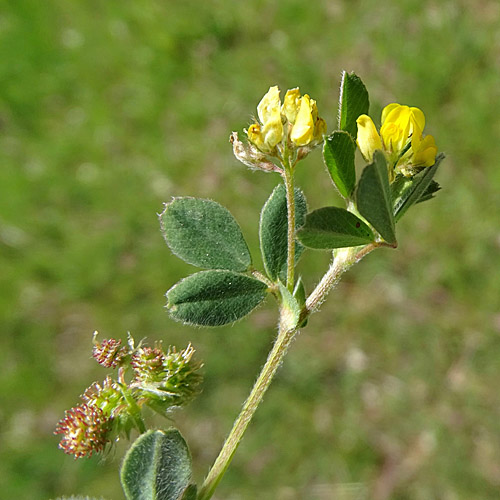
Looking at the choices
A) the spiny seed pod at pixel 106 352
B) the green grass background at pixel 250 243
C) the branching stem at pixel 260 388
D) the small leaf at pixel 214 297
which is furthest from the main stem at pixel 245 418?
the green grass background at pixel 250 243

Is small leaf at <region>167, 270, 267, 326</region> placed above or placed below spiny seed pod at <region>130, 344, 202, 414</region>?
above

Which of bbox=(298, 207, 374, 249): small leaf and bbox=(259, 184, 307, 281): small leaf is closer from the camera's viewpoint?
bbox=(298, 207, 374, 249): small leaf

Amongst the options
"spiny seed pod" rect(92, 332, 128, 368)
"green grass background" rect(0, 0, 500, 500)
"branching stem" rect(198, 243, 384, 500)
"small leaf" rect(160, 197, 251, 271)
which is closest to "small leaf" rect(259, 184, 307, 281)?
"small leaf" rect(160, 197, 251, 271)

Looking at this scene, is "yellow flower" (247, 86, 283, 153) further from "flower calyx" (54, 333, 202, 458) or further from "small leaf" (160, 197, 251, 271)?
"flower calyx" (54, 333, 202, 458)

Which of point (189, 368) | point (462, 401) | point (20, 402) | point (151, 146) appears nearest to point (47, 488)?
point (20, 402)

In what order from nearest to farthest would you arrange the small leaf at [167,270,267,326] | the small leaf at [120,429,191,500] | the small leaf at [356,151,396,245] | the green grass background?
1. the small leaf at [356,151,396,245]
2. the small leaf at [120,429,191,500]
3. the small leaf at [167,270,267,326]
4. the green grass background

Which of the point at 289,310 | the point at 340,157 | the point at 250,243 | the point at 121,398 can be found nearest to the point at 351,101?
the point at 340,157

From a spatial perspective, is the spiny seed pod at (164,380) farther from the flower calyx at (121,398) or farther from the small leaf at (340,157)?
the small leaf at (340,157)
